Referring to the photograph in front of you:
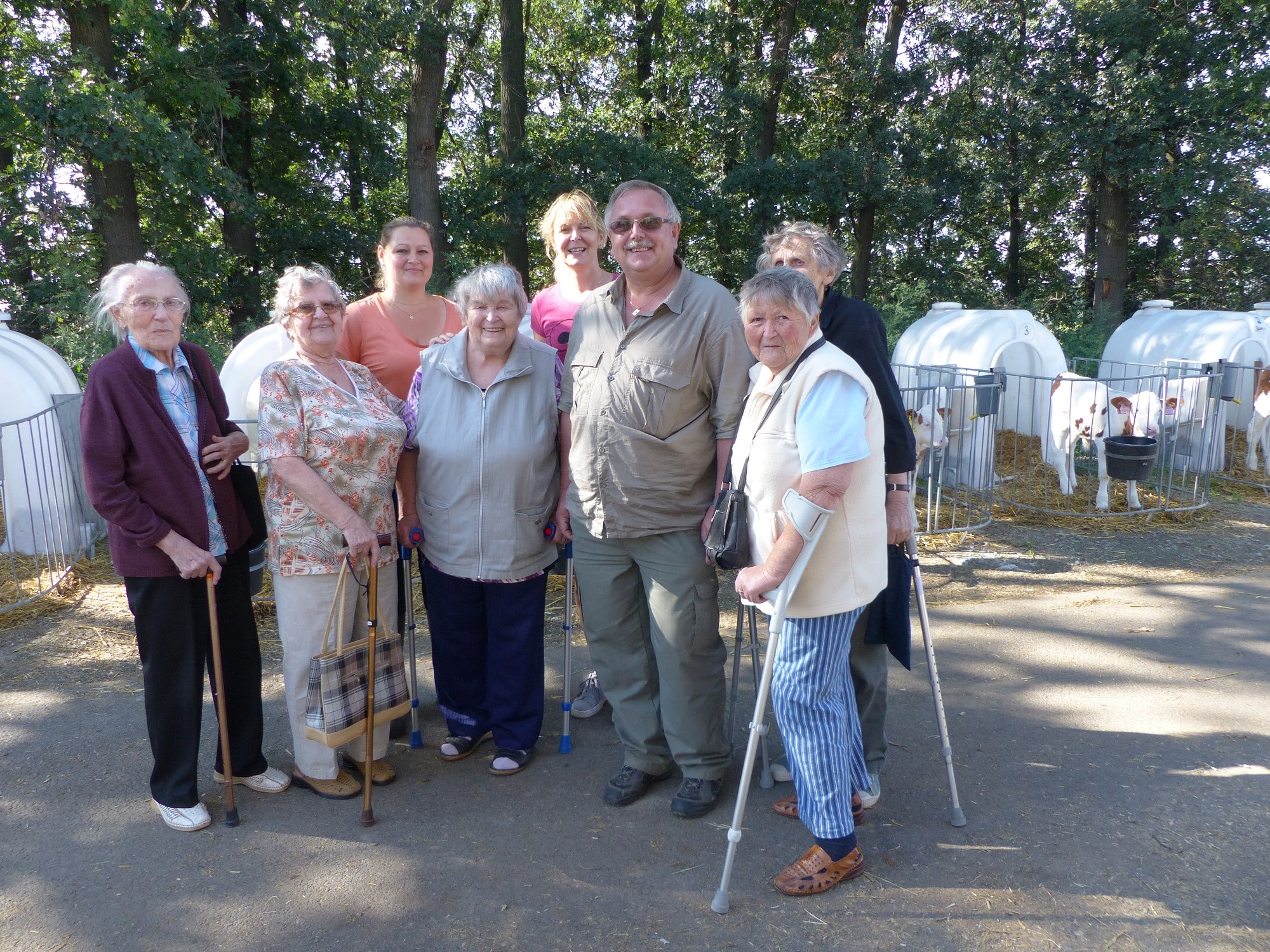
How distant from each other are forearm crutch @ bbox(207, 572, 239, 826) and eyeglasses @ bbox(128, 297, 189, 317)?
1059 millimetres

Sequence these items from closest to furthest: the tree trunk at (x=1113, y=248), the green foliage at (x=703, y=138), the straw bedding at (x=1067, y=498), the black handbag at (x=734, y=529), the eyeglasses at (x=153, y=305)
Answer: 1. the black handbag at (x=734, y=529)
2. the eyeglasses at (x=153, y=305)
3. the straw bedding at (x=1067, y=498)
4. the green foliage at (x=703, y=138)
5. the tree trunk at (x=1113, y=248)

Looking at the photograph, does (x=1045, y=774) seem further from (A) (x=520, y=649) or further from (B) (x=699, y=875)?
(A) (x=520, y=649)

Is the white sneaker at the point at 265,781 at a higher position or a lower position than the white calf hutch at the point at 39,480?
lower

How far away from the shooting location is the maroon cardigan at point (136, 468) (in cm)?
320

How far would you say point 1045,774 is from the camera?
3.84 meters

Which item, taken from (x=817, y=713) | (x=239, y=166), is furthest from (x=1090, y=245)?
(x=817, y=713)

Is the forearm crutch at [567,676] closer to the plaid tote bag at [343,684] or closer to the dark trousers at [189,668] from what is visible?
the plaid tote bag at [343,684]

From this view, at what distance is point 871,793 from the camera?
350 cm

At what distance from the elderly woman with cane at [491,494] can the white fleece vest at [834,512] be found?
1.17m

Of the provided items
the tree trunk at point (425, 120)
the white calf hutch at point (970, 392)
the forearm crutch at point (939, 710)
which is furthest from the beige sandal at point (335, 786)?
the tree trunk at point (425, 120)

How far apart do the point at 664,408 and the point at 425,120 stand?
12.5 meters

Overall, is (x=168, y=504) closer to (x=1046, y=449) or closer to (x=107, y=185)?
(x=1046, y=449)

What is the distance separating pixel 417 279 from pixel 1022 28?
20002 millimetres

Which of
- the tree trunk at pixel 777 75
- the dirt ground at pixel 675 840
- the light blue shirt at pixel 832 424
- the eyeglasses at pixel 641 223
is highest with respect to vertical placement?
the tree trunk at pixel 777 75
